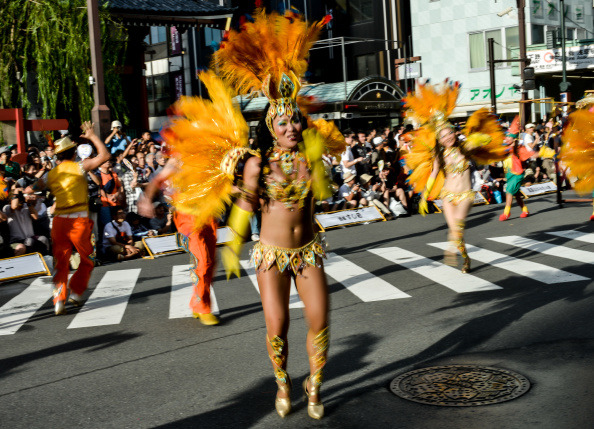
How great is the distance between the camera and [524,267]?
9539 mm

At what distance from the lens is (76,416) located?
484 centimetres

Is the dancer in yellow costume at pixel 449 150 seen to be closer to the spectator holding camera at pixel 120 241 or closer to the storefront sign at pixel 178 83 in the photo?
the spectator holding camera at pixel 120 241

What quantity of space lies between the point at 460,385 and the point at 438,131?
461 centimetres

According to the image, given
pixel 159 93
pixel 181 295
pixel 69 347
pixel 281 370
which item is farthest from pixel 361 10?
pixel 281 370

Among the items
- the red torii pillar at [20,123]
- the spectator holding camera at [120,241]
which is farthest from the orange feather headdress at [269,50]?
the red torii pillar at [20,123]

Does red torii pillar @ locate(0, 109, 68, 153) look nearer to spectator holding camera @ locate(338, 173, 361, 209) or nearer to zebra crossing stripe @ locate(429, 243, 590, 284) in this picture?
spectator holding camera @ locate(338, 173, 361, 209)

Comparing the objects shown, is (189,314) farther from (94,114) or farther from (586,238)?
(94,114)

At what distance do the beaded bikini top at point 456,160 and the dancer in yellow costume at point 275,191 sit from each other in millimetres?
4691

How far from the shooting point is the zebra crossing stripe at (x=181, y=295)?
316 inches

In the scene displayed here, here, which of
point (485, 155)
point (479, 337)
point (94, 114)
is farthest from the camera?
Answer: point (94, 114)

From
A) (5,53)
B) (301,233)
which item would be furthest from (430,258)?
(5,53)

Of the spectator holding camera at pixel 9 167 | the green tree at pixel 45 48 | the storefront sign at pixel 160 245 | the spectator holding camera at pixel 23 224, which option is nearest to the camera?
the spectator holding camera at pixel 23 224

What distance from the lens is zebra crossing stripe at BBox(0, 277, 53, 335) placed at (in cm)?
795

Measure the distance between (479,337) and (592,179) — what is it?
1667mm
